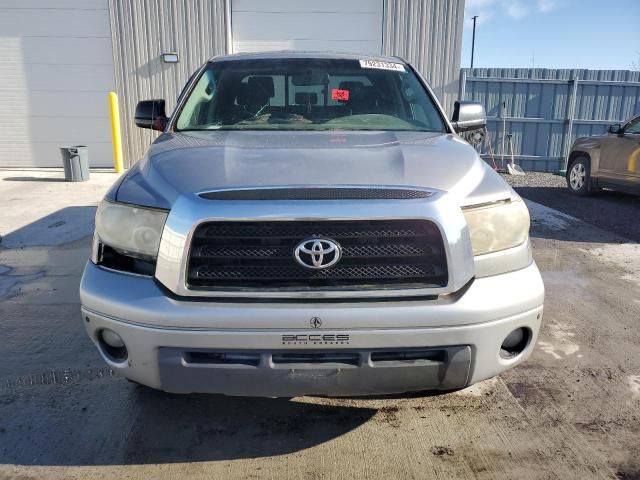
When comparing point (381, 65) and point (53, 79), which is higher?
point (381, 65)

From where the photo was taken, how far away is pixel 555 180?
1220cm

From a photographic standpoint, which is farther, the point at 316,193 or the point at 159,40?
the point at 159,40

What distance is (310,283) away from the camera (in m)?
2.09

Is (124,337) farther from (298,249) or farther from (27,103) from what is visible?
(27,103)

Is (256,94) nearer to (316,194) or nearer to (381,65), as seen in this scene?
(381,65)

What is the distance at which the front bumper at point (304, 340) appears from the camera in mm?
2012

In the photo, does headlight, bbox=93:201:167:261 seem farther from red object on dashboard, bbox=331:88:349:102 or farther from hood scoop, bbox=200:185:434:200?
red object on dashboard, bbox=331:88:349:102

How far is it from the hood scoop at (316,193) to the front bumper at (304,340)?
0.42m

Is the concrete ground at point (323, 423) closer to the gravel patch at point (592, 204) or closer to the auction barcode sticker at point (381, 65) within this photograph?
the auction barcode sticker at point (381, 65)

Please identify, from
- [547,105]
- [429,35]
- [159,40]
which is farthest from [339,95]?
[547,105]

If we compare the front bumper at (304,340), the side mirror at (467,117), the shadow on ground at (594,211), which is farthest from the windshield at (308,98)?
the shadow on ground at (594,211)

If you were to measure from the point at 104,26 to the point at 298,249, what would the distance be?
451 inches

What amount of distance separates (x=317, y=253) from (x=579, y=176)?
942cm

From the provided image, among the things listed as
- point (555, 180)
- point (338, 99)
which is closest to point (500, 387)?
point (338, 99)
